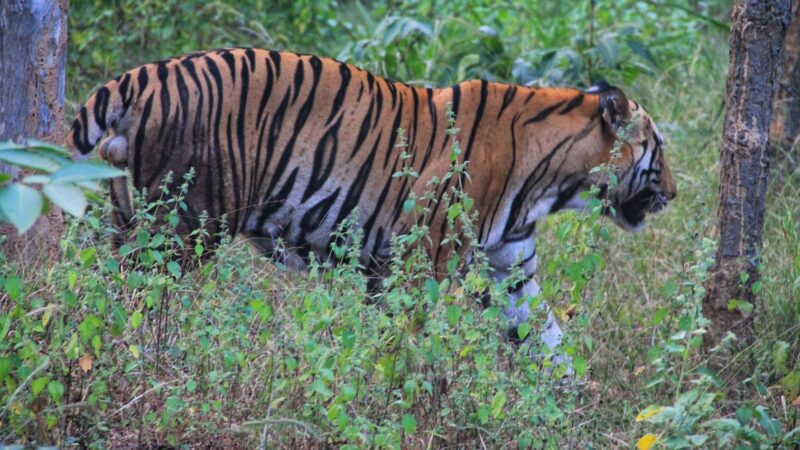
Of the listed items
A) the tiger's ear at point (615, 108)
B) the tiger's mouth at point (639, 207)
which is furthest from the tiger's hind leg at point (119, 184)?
the tiger's mouth at point (639, 207)

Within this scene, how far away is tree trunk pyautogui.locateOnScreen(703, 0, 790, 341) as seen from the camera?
183 inches

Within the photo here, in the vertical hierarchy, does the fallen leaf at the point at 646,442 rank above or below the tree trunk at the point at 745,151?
below

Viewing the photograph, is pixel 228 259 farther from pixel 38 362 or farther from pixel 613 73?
pixel 613 73

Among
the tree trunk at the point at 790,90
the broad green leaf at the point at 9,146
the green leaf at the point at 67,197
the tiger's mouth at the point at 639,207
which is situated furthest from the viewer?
the tree trunk at the point at 790,90

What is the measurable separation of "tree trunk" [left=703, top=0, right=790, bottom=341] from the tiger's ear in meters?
0.47

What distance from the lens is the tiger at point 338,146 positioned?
4.59 meters

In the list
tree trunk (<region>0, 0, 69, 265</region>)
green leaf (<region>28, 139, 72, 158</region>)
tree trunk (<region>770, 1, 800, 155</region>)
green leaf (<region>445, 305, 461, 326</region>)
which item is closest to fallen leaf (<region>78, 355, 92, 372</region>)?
tree trunk (<region>0, 0, 69, 265</region>)

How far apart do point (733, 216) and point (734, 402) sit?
0.82 meters

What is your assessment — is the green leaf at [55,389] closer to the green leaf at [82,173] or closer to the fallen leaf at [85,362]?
the fallen leaf at [85,362]

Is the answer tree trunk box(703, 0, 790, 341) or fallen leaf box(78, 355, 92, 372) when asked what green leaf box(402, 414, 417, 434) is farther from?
tree trunk box(703, 0, 790, 341)

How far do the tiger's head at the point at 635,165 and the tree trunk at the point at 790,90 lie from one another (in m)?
1.55

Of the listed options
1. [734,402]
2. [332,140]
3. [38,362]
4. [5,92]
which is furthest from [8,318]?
[734,402]

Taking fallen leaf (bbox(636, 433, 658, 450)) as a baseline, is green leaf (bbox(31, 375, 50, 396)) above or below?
above

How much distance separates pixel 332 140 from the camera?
4863 mm
